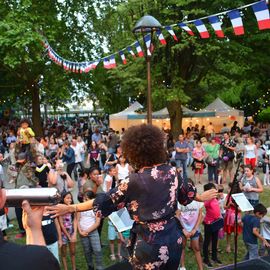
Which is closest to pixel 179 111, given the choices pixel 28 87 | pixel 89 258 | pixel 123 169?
pixel 28 87

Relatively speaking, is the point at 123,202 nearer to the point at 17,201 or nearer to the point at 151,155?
the point at 151,155

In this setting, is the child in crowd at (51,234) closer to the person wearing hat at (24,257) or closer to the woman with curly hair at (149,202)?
the woman with curly hair at (149,202)

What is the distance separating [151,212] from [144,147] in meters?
0.49

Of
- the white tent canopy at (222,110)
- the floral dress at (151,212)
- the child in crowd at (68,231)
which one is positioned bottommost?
the child in crowd at (68,231)

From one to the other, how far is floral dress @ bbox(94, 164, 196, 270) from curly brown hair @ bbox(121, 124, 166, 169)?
80mm

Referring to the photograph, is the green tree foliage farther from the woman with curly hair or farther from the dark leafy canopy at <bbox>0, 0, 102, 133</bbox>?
the woman with curly hair

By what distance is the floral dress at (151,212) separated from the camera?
2840 millimetres

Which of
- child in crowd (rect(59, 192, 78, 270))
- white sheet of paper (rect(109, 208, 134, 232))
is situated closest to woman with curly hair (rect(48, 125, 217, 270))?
white sheet of paper (rect(109, 208, 134, 232))

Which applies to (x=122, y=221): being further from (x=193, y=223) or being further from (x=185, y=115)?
(x=185, y=115)

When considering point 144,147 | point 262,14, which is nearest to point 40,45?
point 262,14

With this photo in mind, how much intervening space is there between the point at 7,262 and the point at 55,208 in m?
1.10

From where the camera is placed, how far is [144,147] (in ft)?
9.87

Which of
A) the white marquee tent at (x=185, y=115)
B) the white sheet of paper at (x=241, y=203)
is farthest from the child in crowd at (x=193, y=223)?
the white marquee tent at (x=185, y=115)

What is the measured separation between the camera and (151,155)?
9.91 ft
